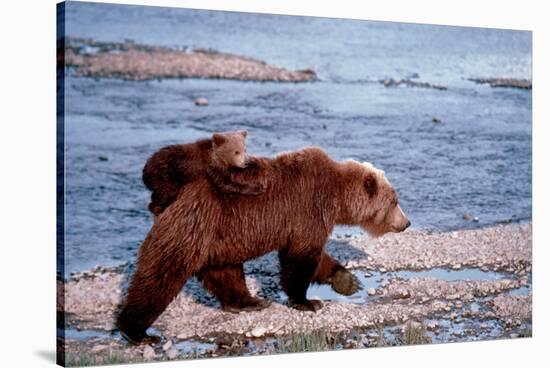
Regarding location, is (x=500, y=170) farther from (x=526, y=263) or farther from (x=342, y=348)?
(x=342, y=348)

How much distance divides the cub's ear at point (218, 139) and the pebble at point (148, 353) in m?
1.38

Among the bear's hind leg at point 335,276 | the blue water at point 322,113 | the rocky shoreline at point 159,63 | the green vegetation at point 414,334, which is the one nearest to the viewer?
the rocky shoreline at point 159,63

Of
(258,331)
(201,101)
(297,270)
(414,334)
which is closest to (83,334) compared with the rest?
(258,331)

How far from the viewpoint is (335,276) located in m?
6.85

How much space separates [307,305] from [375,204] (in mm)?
856

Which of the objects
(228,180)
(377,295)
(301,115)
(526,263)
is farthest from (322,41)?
(526,263)

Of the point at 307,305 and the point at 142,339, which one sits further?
the point at 307,305

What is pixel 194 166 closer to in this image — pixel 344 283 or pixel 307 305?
pixel 307 305

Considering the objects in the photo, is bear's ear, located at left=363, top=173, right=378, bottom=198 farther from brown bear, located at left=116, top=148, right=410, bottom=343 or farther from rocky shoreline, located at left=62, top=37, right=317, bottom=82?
rocky shoreline, located at left=62, top=37, right=317, bottom=82

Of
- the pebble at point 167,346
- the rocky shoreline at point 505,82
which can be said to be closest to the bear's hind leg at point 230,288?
the pebble at point 167,346

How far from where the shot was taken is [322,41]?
6863 millimetres

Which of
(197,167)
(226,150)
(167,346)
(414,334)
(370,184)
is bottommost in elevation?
(414,334)

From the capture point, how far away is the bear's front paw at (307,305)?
663 centimetres

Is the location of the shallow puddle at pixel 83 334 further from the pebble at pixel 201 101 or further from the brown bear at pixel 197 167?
the pebble at pixel 201 101
